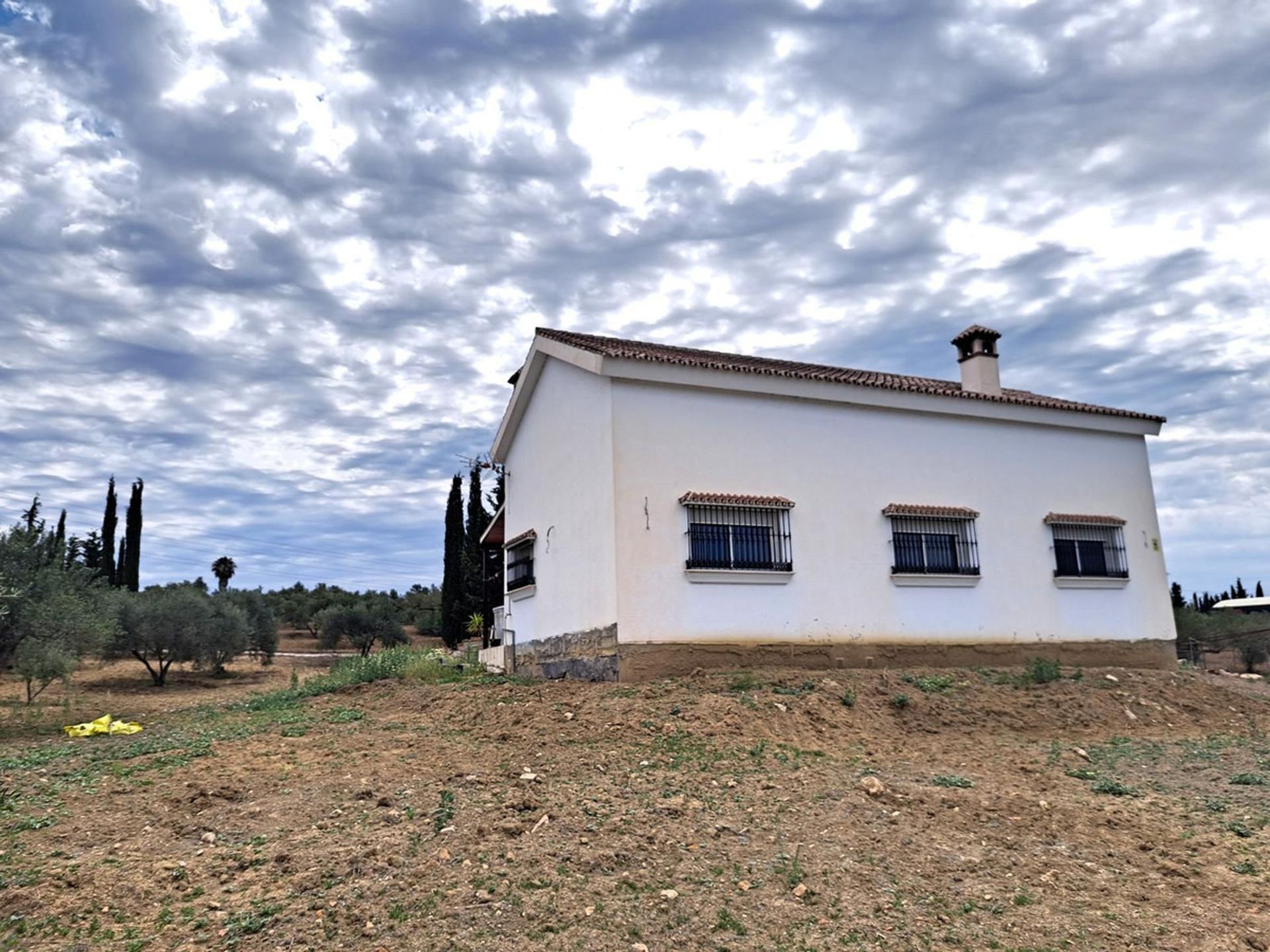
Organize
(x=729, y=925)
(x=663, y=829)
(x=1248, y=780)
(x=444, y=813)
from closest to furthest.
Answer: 1. (x=729, y=925)
2. (x=663, y=829)
3. (x=444, y=813)
4. (x=1248, y=780)

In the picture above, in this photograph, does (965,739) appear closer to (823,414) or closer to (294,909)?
(823,414)

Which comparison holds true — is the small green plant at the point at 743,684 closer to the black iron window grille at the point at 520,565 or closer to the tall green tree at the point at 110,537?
the black iron window grille at the point at 520,565

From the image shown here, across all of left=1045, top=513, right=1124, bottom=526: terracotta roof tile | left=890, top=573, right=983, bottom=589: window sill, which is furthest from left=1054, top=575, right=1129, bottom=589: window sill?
left=890, top=573, right=983, bottom=589: window sill

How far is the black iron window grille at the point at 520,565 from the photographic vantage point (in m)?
15.5

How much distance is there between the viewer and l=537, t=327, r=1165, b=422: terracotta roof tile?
42.6ft

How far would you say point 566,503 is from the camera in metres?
14.0

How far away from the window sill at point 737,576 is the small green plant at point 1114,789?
5.10 m

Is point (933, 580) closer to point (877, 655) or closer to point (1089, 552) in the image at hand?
point (877, 655)

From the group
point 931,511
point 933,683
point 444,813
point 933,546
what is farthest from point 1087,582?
point 444,813

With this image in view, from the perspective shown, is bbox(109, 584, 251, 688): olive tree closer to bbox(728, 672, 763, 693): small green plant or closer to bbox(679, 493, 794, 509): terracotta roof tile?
bbox(679, 493, 794, 509): terracotta roof tile

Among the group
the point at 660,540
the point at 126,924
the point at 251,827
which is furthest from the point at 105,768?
the point at 660,540

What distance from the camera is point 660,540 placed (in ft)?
40.4

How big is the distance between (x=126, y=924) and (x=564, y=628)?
851cm

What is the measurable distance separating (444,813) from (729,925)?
264cm
